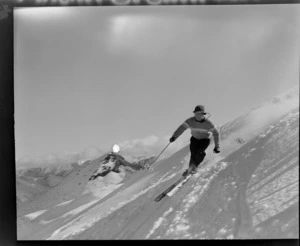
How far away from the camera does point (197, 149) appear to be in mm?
1972

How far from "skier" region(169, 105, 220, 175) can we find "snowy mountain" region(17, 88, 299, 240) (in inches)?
1.4

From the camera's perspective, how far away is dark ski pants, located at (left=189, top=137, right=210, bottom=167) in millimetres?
1973

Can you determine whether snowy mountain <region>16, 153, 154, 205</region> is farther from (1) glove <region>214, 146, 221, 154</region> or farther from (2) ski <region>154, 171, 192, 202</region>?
(1) glove <region>214, 146, 221, 154</region>

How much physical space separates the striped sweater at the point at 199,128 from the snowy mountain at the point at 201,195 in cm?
4

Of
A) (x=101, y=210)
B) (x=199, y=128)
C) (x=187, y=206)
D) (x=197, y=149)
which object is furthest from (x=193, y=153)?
(x=101, y=210)

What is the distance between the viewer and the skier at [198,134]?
77.0 inches

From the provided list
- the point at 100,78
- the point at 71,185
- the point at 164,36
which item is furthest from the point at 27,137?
the point at 164,36

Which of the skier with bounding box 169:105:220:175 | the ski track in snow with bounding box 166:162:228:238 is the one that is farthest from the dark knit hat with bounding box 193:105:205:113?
the ski track in snow with bounding box 166:162:228:238

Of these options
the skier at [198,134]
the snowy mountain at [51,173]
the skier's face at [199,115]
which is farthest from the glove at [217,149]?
the snowy mountain at [51,173]

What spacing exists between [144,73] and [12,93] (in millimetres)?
685

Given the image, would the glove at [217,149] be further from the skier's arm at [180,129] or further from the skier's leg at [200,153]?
the skier's arm at [180,129]

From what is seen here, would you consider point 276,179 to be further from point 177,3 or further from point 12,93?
point 12,93

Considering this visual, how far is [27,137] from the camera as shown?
1.98 metres

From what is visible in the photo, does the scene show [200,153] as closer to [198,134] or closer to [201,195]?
[198,134]
